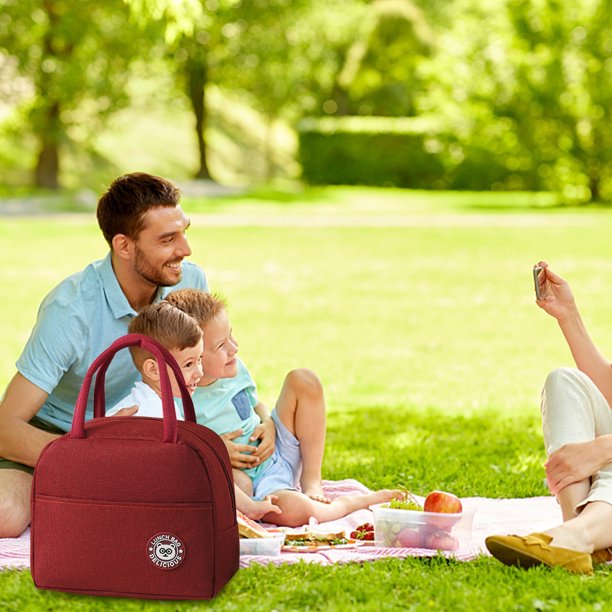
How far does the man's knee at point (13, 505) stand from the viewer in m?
4.11

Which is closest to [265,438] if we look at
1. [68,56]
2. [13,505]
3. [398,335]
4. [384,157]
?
[13,505]

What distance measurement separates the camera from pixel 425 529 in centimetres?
386

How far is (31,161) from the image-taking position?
3198 cm

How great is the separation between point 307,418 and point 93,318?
88cm

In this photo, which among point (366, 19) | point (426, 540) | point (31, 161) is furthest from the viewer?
point (366, 19)

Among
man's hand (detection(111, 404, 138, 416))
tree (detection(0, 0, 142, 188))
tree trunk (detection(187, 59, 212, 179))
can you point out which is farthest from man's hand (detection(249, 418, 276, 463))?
tree trunk (detection(187, 59, 212, 179))

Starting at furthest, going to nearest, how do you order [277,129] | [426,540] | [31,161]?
[277,129] < [31,161] < [426,540]

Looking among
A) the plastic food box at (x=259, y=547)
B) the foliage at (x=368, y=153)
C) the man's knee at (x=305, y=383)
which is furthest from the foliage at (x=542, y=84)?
the plastic food box at (x=259, y=547)

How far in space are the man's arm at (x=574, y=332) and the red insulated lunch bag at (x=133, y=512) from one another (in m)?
1.46

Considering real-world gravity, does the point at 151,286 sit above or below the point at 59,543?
above

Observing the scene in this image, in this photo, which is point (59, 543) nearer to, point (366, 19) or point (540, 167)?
point (540, 167)

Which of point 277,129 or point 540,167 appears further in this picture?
point 277,129

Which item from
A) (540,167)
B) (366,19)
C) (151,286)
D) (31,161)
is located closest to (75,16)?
(31,161)

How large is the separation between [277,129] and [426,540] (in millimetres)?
38211
